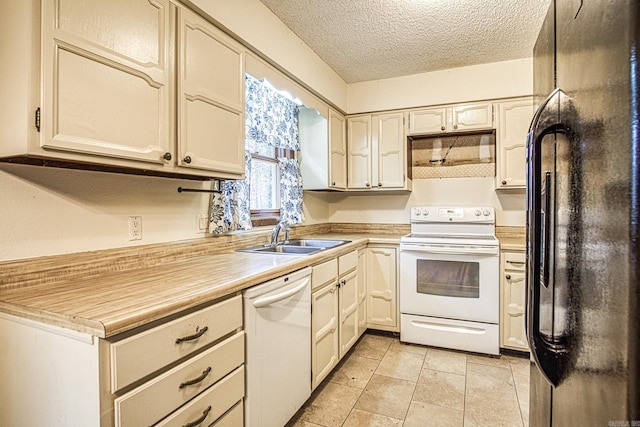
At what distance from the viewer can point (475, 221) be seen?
10.2ft

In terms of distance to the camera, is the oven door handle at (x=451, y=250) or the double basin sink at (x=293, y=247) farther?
the oven door handle at (x=451, y=250)

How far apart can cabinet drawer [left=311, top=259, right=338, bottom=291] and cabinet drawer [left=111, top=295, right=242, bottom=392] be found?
0.72 metres

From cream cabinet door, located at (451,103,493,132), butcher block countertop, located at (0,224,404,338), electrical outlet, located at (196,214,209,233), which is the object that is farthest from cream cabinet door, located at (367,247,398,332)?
electrical outlet, located at (196,214,209,233)

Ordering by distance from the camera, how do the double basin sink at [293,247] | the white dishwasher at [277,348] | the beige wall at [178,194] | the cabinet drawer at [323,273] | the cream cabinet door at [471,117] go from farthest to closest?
the cream cabinet door at [471,117]
the double basin sink at [293,247]
the cabinet drawer at [323,273]
the white dishwasher at [277,348]
the beige wall at [178,194]

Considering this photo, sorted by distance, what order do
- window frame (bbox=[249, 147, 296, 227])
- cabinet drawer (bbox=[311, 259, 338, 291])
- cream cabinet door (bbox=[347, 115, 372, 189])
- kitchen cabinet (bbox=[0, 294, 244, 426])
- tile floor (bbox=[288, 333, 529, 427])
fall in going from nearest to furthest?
kitchen cabinet (bbox=[0, 294, 244, 426])
tile floor (bbox=[288, 333, 529, 427])
cabinet drawer (bbox=[311, 259, 338, 291])
window frame (bbox=[249, 147, 296, 227])
cream cabinet door (bbox=[347, 115, 372, 189])

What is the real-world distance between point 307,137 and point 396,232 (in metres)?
1.36

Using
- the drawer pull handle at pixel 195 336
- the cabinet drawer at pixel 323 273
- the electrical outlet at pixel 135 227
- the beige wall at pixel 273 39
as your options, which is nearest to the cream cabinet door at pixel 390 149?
the beige wall at pixel 273 39

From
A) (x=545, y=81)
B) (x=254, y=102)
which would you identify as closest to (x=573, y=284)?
(x=545, y=81)

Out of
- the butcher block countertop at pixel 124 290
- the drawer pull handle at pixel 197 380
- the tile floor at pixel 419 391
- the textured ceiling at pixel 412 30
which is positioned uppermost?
the textured ceiling at pixel 412 30

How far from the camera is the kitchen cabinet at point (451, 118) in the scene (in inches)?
120

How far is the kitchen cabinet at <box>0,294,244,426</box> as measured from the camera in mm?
894

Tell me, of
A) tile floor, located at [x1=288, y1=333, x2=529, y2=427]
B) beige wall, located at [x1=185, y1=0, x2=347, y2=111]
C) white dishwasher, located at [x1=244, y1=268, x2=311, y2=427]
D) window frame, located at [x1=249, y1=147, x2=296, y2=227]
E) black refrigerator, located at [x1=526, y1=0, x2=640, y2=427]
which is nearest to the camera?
black refrigerator, located at [x1=526, y1=0, x2=640, y2=427]

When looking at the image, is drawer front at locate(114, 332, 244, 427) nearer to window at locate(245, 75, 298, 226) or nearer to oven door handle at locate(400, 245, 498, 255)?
window at locate(245, 75, 298, 226)

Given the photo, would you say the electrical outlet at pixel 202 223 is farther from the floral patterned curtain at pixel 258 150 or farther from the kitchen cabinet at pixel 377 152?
the kitchen cabinet at pixel 377 152
